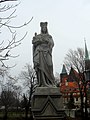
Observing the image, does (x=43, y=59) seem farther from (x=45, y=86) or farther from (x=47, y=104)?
(x=47, y=104)

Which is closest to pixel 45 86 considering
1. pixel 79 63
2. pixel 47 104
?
pixel 47 104

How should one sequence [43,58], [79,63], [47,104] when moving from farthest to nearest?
[79,63] → [43,58] → [47,104]

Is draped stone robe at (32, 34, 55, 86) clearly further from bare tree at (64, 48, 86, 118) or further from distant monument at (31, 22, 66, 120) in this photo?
bare tree at (64, 48, 86, 118)

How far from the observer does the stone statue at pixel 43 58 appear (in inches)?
439

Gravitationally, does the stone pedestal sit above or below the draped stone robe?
below

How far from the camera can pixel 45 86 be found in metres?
10.9

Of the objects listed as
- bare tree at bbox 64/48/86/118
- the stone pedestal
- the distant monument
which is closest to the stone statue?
the distant monument

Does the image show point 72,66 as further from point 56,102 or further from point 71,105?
point 56,102

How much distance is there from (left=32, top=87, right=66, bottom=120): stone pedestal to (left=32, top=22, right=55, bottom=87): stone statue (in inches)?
16.5

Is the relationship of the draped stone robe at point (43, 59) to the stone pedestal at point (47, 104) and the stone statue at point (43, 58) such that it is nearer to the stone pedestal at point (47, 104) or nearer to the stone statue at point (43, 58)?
the stone statue at point (43, 58)

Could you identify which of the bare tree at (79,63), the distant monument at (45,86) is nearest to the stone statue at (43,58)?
the distant monument at (45,86)

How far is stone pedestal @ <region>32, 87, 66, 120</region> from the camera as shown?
10359 mm

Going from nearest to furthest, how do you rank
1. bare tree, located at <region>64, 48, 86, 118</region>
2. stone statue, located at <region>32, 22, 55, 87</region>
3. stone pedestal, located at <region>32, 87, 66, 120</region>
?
1. stone pedestal, located at <region>32, 87, 66, 120</region>
2. stone statue, located at <region>32, 22, 55, 87</region>
3. bare tree, located at <region>64, 48, 86, 118</region>

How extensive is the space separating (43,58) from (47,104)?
2099 mm
